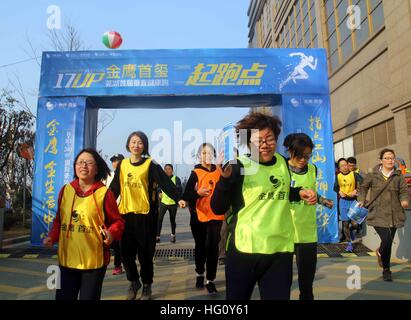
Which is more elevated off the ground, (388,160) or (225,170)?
(388,160)

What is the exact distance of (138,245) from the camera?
4223 millimetres

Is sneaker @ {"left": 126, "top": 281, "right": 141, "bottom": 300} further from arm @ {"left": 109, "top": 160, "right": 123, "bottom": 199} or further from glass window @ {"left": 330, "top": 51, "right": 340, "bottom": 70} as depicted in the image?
glass window @ {"left": 330, "top": 51, "right": 340, "bottom": 70}

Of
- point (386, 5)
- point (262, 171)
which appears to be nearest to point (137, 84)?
point (262, 171)

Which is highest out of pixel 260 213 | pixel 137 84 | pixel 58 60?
pixel 58 60

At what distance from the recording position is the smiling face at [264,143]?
2.48 m

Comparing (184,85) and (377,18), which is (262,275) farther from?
(377,18)

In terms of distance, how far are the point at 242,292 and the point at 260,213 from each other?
512 mm

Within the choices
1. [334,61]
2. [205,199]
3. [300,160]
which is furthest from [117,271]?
[334,61]

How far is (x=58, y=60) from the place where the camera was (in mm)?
8258

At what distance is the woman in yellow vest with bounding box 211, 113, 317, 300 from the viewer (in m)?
2.34

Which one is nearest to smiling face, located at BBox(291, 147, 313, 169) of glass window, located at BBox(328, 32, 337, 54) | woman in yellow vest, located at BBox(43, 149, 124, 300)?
woman in yellow vest, located at BBox(43, 149, 124, 300)

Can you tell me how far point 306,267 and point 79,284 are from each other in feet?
6.47
